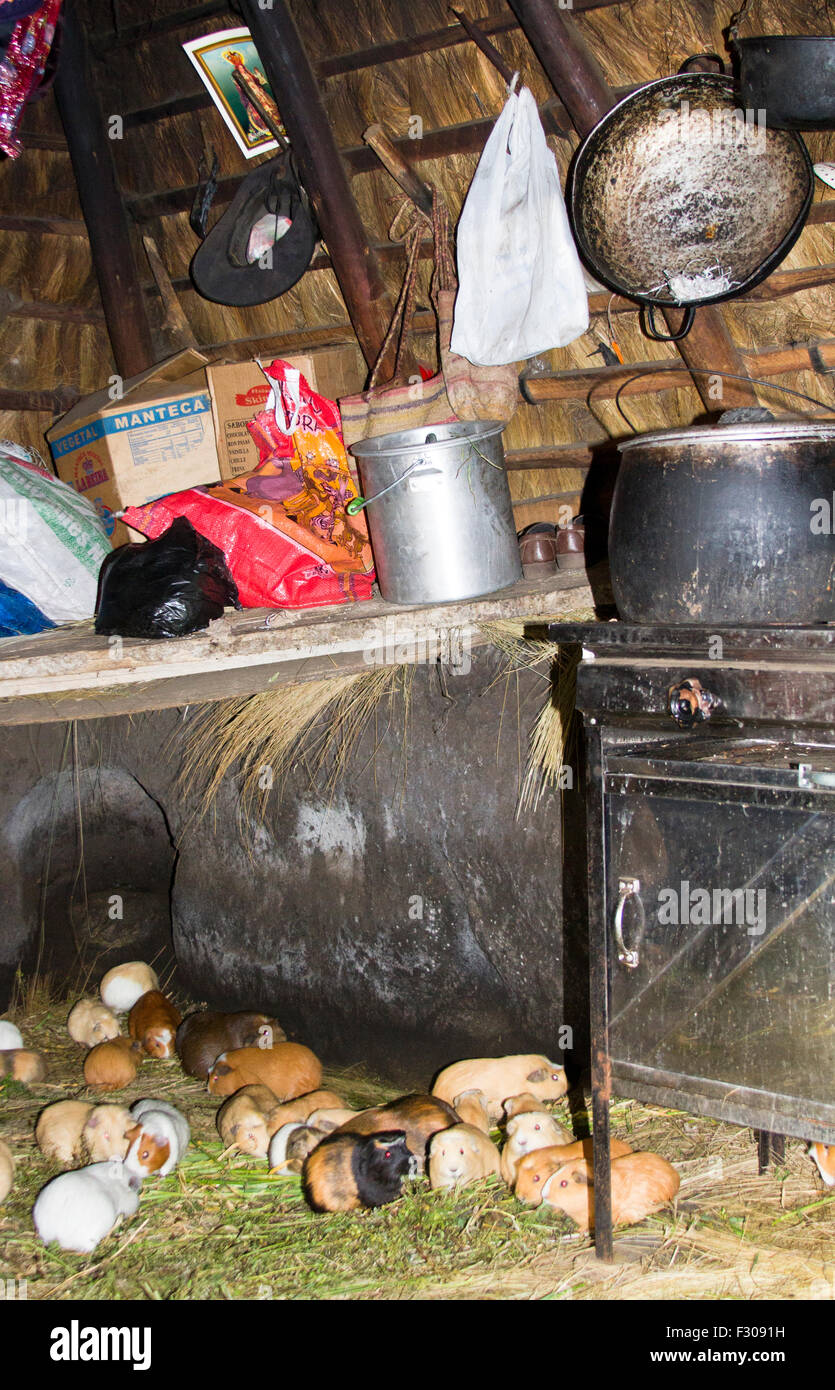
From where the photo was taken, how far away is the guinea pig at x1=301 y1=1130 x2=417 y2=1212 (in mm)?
2619

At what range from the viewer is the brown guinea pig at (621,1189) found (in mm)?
2410

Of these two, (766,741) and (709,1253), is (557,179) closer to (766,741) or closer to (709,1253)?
(766,741)

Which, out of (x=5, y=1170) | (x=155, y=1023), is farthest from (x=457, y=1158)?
(x=155, y=1023)

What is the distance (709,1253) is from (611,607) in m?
1.70

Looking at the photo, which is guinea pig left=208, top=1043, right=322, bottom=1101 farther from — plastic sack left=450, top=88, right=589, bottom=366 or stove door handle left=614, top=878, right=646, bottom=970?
plastic sack left=450, top=88, right=589, bottom=366

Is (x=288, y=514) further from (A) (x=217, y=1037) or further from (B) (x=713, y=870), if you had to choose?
(B) (x=713, y=870)

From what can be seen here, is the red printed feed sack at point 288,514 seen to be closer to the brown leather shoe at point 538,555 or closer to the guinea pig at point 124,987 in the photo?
the brown leather shoe at point 538,555

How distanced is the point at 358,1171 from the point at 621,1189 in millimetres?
674

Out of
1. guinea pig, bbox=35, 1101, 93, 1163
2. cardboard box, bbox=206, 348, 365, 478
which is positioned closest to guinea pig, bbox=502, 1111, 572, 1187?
guinea pig, bbox=35, 1101, 93, 1163

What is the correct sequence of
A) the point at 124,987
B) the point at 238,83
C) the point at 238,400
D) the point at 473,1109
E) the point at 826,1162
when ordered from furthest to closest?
the point at 238,400 → the point at 124,987 → the point at 238,83 → the point at 473,1109 → the point at 826,1162

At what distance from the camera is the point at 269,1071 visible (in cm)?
324

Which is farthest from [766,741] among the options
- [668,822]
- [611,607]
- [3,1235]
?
[3,1235]

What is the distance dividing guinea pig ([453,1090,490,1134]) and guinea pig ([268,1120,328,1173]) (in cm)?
39

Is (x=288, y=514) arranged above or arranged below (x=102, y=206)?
below
